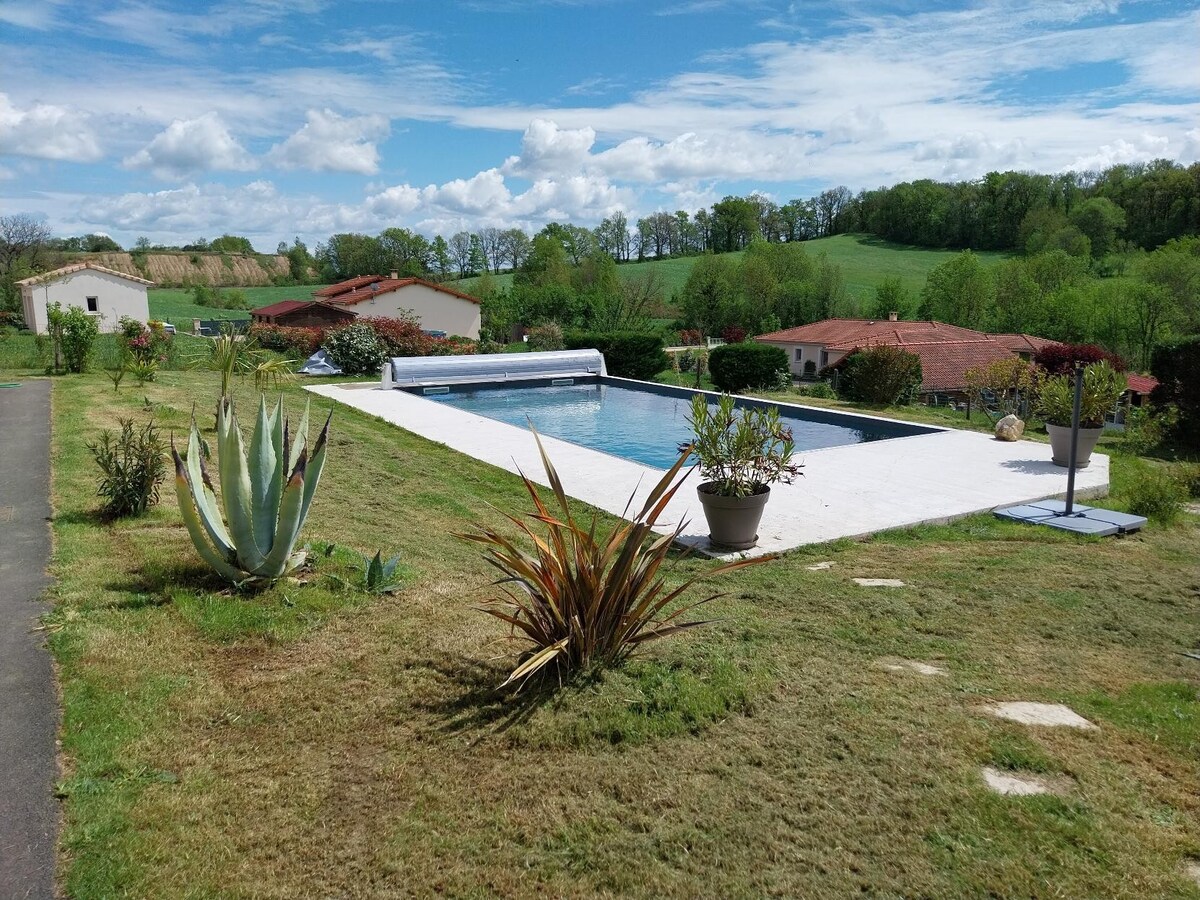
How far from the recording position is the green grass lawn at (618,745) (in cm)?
266

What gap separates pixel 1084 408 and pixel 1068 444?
495 millimetres

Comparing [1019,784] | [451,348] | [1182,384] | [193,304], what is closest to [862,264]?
[193,304]

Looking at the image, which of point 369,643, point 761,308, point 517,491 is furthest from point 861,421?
point 761,308

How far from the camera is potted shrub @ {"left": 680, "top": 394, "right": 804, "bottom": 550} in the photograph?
6.84 m

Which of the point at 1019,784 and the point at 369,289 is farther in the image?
the point at 369,289

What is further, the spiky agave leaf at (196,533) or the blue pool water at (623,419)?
the blue pool water at (623,419)

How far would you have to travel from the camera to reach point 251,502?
498 centimetres

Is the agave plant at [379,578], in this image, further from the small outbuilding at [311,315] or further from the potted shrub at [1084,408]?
the small outbuilding at [311,315]

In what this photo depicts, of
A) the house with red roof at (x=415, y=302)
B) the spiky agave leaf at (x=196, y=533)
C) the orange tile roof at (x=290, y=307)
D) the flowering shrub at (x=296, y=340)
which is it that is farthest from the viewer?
the orange tile roof at (x=290, y=307)

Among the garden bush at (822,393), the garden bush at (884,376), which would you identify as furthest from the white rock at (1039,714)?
the garden bush at (822,393)

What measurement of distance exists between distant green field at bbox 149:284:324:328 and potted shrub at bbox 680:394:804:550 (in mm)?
46340

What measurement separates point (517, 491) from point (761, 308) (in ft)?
166

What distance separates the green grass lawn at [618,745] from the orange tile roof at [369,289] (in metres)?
37.4

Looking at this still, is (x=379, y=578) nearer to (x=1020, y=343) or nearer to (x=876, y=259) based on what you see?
(x=1020, y=343)
